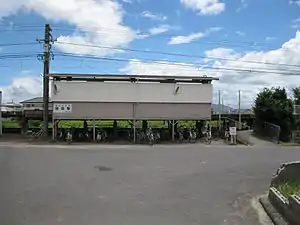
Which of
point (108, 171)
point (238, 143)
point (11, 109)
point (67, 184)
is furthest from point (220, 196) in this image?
point (11, 109)

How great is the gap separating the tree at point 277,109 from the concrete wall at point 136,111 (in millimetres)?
6381

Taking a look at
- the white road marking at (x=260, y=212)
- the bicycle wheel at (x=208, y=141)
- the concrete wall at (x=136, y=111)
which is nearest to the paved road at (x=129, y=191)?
the white road marking at (x=260, y=212)

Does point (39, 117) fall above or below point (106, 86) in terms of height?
below

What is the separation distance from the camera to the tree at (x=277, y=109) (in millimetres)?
39469

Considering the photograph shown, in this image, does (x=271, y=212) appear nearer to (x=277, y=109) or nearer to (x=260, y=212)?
(x=260, y=212)

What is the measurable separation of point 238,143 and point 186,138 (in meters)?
4.44

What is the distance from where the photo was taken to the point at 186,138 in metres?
36.9

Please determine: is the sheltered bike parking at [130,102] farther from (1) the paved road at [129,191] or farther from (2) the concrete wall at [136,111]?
(1) the paved road at [129,191]

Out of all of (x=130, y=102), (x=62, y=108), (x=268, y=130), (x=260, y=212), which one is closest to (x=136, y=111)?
(x=130, y=102)

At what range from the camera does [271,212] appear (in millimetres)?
8781

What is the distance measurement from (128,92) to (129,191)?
25110 millimetres

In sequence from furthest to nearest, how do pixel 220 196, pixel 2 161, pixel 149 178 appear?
pixel 2 161 → pixel 149 178 → pixel 220 196

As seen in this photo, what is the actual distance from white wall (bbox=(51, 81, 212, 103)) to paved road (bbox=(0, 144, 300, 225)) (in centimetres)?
1707

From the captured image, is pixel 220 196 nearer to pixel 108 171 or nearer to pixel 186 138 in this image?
pixel 108 171
